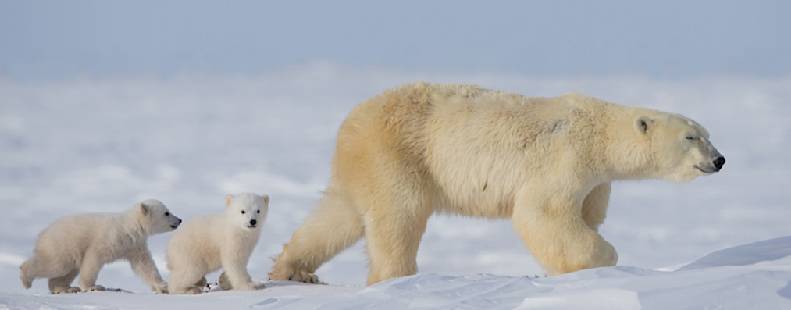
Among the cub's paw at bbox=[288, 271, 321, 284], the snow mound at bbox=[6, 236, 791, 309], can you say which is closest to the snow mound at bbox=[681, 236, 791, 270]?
the snow mound at bbox=[6, 236, 791, 309]

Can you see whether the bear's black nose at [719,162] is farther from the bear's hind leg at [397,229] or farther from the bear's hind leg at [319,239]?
the bear's hind leg at [319,239]

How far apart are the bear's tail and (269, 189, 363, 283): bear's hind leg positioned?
2.37 metres

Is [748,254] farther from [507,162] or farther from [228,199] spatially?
[228,199]

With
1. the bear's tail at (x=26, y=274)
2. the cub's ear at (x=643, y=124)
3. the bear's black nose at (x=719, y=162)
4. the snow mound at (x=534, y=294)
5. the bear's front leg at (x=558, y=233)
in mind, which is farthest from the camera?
the bear's tail at (x=26, y=274)

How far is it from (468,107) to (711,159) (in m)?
2.25

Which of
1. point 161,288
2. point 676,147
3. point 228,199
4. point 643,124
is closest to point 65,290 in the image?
point 161,288

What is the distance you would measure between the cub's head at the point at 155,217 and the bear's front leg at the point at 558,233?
379 cm

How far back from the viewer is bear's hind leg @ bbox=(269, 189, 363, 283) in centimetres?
1102

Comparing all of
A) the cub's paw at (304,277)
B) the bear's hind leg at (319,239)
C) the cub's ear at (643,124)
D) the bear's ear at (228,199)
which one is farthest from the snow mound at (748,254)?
the bear's ear at (228,199)

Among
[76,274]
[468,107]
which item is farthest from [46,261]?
[468,107]

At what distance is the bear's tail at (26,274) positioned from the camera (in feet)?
37.2

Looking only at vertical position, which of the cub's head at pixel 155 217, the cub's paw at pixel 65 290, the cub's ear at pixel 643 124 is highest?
the cub's ear at pixel 643 124

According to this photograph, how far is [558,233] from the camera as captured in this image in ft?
32.7

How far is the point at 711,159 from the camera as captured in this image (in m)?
10.5
